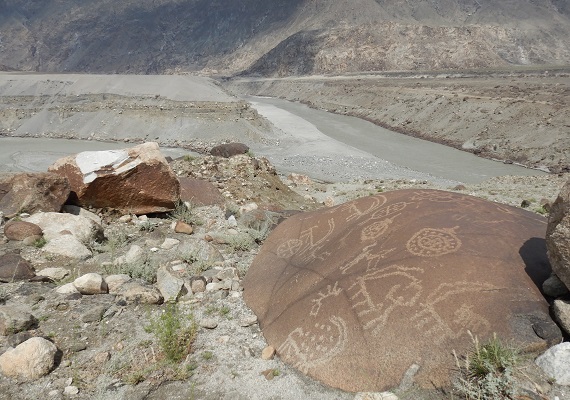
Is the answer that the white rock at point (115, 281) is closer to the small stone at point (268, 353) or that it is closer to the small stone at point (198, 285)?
the small stone at point (198, 285)

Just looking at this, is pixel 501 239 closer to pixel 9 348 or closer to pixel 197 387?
pixel 197 387

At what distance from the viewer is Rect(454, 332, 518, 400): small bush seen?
2684 mm

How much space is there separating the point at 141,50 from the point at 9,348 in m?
166

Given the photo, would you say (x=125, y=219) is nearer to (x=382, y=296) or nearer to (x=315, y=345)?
(x=315, y=345)

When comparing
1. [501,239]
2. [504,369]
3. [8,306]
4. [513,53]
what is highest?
[501,239]

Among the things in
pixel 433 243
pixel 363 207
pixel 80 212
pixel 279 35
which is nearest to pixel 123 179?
pixel 80 212

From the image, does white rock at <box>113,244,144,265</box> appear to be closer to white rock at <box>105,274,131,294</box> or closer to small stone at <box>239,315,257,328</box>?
white rock at <box>105,274,131,294</box>

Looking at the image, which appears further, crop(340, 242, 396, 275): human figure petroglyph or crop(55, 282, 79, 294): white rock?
crop(55, 282, 79, 294): white rock

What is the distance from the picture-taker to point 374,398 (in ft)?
9.34

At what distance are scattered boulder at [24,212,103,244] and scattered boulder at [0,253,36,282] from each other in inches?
33.6

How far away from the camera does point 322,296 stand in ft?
12.5

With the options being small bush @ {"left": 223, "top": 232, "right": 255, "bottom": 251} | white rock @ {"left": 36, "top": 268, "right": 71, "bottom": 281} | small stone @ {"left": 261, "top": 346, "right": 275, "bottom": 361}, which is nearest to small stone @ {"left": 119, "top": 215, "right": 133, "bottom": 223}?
small bush @ {"left": 223, "top": 232, "right": 255, "bottom": 251}

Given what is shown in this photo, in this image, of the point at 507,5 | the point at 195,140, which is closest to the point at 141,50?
the point at 507,5

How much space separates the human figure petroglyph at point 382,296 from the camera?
3328 millimetres
